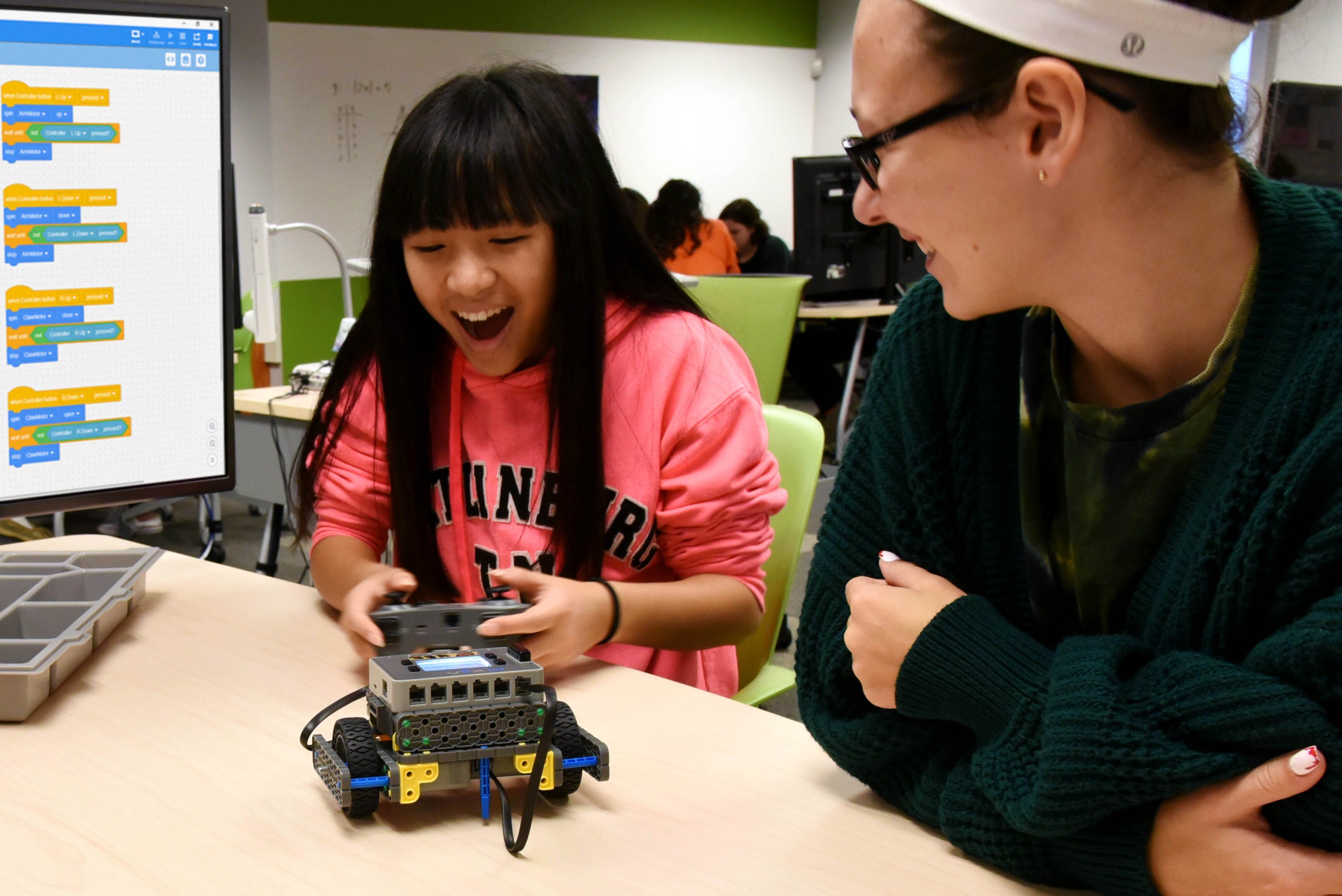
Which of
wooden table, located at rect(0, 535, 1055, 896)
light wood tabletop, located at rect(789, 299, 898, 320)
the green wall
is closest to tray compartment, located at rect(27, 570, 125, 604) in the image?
wooden table, located at rect(0, 535, 1055, 896)

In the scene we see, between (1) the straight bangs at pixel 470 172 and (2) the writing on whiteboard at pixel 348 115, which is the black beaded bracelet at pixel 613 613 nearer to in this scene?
(1) the straight bangs at pixel 470 172

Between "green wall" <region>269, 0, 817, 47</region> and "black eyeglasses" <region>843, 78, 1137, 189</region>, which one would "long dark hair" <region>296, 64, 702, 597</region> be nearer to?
"black eyeglasses" <region>843, 78, 1137, 189</region>

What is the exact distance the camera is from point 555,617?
99 centimetres

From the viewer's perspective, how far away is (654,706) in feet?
3.11

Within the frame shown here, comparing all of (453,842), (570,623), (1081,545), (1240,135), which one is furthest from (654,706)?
(1240,135)

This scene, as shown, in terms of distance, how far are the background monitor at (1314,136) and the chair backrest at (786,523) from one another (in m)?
1.60

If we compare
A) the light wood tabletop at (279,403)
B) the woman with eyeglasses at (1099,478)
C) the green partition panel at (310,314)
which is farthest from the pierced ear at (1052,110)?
the green partition panel at (310,314)

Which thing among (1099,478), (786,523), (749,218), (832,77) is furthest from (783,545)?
(832,77)

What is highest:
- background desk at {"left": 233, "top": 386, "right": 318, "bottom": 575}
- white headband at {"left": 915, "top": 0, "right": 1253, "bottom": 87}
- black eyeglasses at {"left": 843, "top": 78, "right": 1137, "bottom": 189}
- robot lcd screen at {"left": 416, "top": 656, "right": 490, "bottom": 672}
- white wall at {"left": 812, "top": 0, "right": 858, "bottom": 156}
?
white wall at {"left": 812, "top": 0, "right": 858, "bottom": 156}

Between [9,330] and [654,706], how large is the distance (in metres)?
0.65

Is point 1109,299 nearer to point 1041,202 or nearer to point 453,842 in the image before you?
point 1041,202

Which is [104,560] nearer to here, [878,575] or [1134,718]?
[878,575]

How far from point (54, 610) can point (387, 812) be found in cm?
49

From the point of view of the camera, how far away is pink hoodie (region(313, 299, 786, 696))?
1248mm
